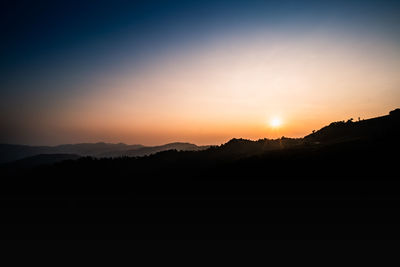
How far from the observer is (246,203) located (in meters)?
13.9

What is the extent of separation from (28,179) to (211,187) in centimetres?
2568

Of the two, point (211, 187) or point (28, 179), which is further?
point (28, 179)

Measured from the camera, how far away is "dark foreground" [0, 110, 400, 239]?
33.3ft

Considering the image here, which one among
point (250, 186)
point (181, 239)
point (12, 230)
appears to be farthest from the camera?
point (250, 186)

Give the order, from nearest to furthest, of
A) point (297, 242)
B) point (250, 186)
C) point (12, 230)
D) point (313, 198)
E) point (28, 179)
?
point (297, 242)
point (12, 230)
point (313, 198)
point (250, 186)
point (28, 179)

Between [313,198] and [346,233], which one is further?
[313,198]

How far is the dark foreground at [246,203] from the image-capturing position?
10141mm

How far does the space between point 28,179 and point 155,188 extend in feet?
67.8

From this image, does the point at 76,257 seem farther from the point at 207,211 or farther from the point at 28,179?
the point at 28,179

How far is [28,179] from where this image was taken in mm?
29734

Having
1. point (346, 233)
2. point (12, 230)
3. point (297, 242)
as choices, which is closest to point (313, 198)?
point (346, 233)

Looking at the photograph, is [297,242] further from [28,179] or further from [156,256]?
[28,179]

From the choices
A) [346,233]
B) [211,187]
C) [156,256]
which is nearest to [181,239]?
[156,256]

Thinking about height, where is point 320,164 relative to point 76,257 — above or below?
above
